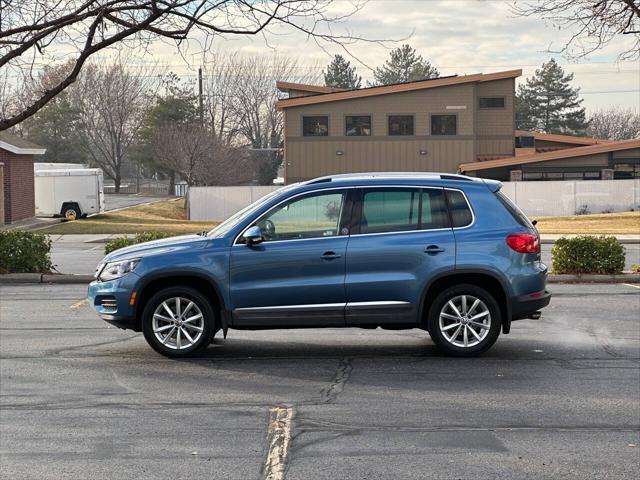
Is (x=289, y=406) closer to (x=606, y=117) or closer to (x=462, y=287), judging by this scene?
(x=462, y=287)

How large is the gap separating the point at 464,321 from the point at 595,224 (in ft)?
94.1

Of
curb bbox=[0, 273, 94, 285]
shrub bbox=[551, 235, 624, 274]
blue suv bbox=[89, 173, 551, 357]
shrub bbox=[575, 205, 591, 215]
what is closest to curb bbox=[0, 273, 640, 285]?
curb bbox=[0, 273, 94, 285]

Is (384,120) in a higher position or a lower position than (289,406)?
higher

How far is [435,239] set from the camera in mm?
9336

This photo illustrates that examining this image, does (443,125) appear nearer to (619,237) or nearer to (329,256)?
(619,237)

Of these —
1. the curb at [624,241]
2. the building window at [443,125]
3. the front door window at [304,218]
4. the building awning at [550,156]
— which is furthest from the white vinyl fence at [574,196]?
the front door window at [304,218]

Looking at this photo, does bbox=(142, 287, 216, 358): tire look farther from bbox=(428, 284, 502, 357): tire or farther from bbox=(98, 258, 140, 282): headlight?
bbox=(428, 284, 502, 357): tire

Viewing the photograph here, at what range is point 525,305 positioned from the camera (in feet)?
30.8

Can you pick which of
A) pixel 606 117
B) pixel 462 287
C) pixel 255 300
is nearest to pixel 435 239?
pixel 462 287

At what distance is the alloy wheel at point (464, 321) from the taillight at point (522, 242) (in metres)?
0.64

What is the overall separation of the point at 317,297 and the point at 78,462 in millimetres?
3668

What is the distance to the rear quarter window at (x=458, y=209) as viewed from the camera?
31.0 ft

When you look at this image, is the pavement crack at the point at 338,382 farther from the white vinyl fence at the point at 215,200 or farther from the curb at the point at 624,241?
the white vinyl fence at the point at 215,200

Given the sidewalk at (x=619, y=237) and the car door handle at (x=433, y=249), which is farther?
the sidewalk at (x=619, y=237)
